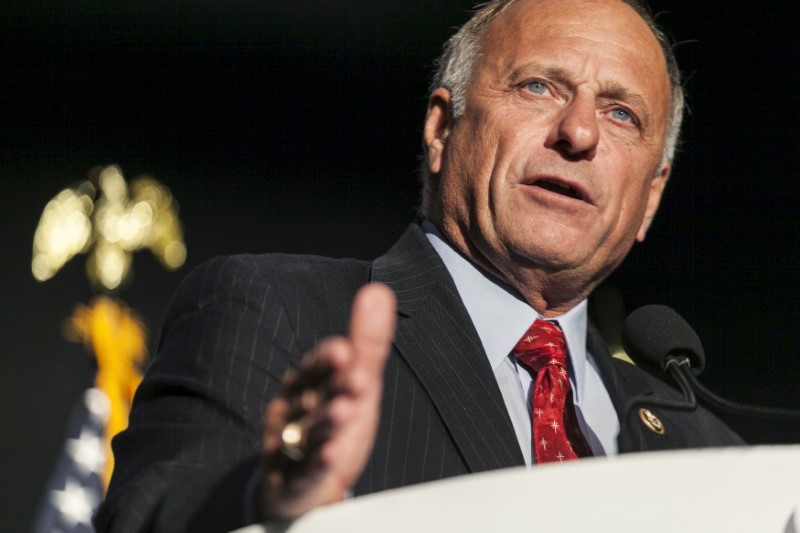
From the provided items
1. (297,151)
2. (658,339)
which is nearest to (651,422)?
(658,339)

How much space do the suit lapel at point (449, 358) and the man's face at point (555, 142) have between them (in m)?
0.15

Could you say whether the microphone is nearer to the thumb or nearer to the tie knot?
the tie knot

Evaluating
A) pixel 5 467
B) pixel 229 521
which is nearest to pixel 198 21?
pixel 5 467

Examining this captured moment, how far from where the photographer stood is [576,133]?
5.97 feet

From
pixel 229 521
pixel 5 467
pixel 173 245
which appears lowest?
pixel 5 467

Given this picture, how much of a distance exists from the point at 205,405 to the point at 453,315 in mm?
493

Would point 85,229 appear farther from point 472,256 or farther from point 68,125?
point 472,256

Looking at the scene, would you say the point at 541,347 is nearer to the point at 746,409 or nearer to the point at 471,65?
the point at 746,409

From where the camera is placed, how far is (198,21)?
11.3 feet

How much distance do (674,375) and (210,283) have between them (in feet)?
2.06

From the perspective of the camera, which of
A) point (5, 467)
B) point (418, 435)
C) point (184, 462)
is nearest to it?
point (184, 462)

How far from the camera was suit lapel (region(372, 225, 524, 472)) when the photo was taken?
57.9 inches

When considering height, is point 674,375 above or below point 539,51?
below

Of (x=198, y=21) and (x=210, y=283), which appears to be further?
(x=198, y=21)
